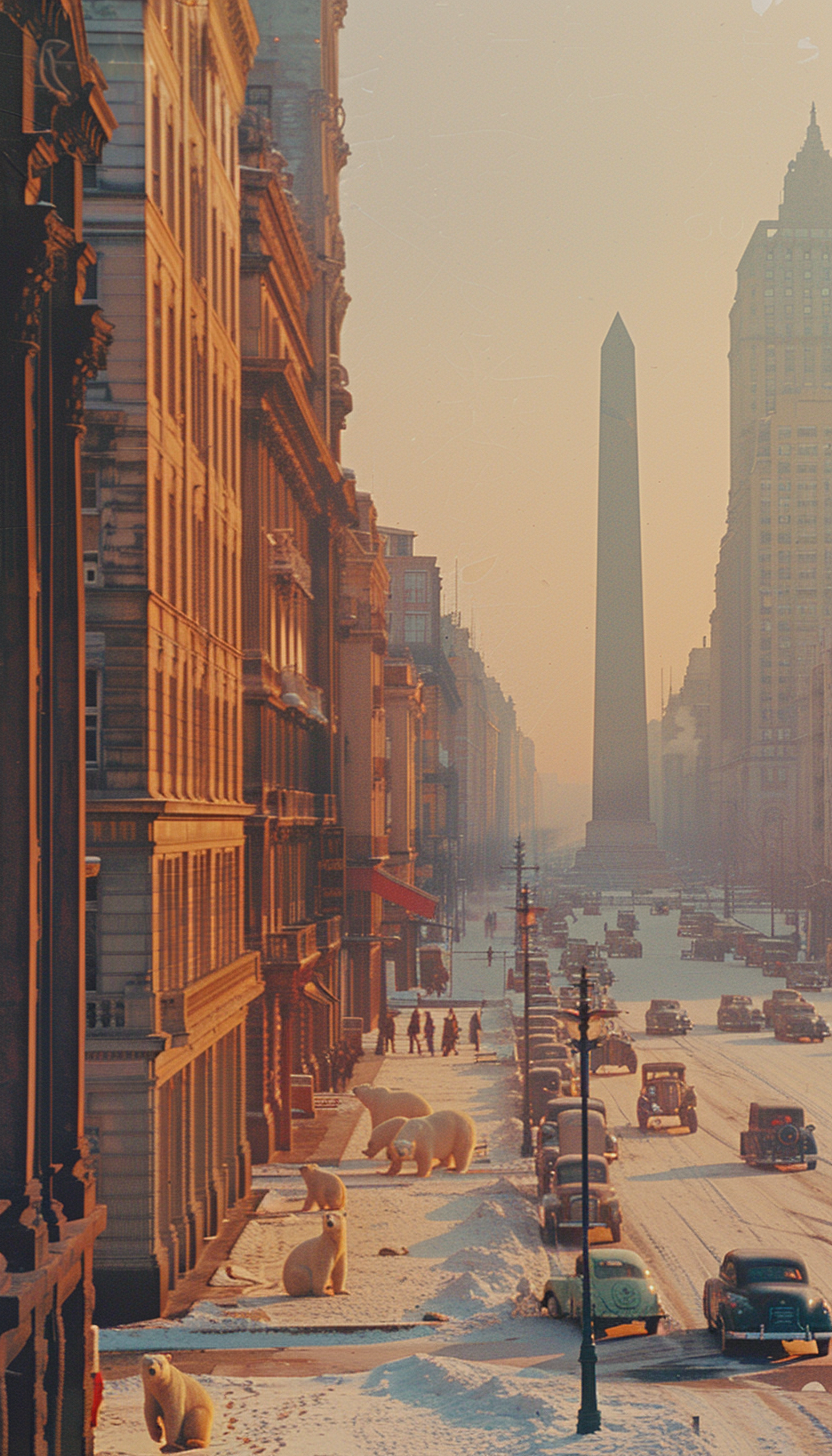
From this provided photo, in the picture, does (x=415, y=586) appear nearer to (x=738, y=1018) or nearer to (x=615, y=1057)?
(x=738, y=1018)

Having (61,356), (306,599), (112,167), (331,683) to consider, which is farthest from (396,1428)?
(331,683)

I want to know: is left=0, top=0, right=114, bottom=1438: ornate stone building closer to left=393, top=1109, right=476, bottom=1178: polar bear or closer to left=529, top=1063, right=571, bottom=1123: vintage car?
left=393, top=1109, right=476, bottom=1178: polar bear

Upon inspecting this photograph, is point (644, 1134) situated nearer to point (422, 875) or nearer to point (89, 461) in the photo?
point (89, 461)

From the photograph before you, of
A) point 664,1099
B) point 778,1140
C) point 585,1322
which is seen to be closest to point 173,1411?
point 585,1322

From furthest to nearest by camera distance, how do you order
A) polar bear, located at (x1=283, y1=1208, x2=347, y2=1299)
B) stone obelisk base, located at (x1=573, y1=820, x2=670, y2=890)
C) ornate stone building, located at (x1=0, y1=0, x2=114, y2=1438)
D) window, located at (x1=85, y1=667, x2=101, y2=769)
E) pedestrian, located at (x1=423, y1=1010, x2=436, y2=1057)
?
stone obelisk base, located at (x1=573, y1=820, x2=670, y2=890) → pedestrian, located at (x1=423, y1=1010, x2=436, y2=1057) → polar bear, located at (x1=283, y1=1208, x2=347, y2=1299) → window, located at (x1=85, y1=667, x2=101, y2=769) → ornate stone building, located at (x1=0, y1=0, x2=114, y2=1438)

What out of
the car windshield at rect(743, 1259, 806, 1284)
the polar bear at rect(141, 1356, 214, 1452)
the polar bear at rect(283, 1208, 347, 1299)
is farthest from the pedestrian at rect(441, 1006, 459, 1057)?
the polar bear at rect(141, 1356, 214, 1452)
